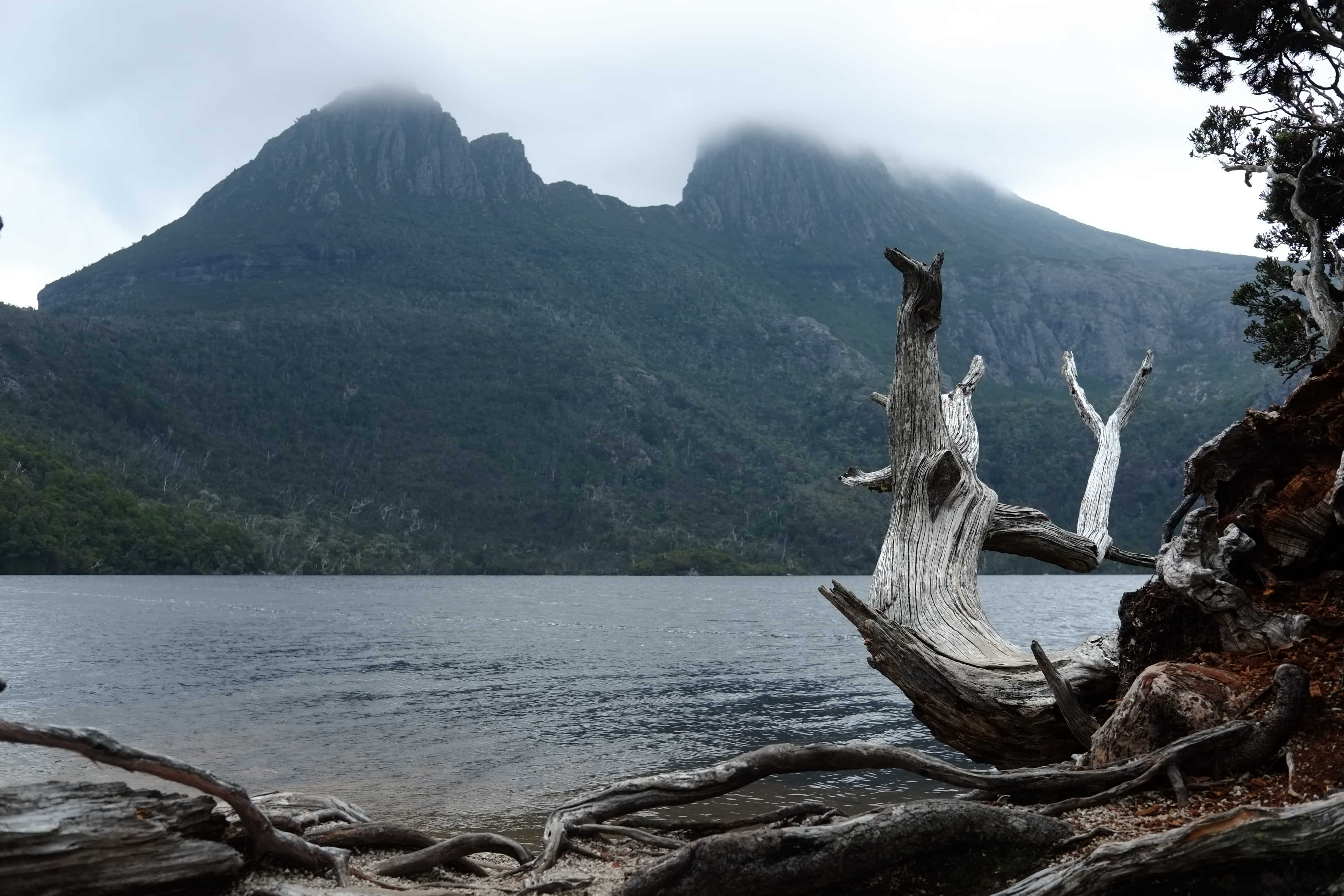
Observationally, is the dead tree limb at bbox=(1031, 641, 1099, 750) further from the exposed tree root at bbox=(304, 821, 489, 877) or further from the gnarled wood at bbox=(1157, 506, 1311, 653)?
the exposed tree root at bbox=(304, 821, 489, 877)

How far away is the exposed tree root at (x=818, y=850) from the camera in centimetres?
432

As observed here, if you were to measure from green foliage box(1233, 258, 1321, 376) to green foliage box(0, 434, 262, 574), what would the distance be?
138576mm

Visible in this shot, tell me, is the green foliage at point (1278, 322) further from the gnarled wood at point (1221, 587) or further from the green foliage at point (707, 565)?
the green foliage at point (707, 565)

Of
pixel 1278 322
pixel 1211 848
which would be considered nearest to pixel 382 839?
pixel 1211 848

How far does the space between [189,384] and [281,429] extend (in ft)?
60.6

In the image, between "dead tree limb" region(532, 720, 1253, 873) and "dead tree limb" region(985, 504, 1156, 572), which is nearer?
"dead tree limb" region(532, 720, 1253, 873)

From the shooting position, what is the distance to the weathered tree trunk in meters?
3.87

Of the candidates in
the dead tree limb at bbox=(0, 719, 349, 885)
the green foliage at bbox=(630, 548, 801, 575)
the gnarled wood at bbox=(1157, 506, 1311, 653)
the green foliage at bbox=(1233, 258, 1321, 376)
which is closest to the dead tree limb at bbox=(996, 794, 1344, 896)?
the gnarled wood at bbox=(1157, 506, 1311, 653)

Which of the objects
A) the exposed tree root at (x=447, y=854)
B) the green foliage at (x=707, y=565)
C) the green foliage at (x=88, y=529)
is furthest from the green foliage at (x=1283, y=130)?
the green foliage at (x=707, y=565)

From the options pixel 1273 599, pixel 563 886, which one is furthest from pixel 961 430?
pixel 563 886

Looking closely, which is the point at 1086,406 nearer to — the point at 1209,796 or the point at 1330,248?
the point at 1330,248

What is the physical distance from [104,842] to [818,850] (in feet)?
10.3

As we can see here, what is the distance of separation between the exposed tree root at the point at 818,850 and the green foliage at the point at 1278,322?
32.5 ft

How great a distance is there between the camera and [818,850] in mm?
4375
